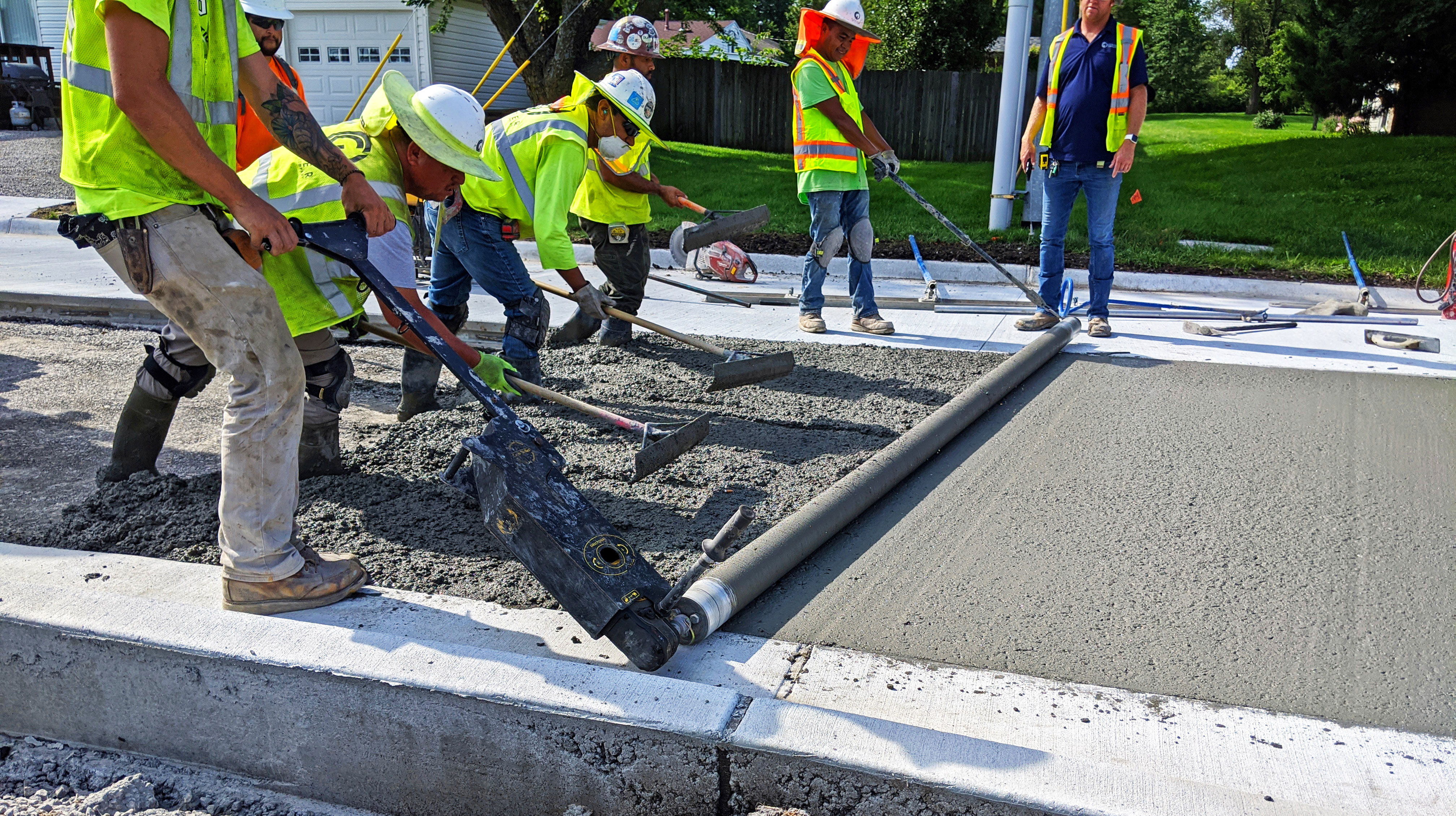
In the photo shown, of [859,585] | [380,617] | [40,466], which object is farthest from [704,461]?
[40,466]

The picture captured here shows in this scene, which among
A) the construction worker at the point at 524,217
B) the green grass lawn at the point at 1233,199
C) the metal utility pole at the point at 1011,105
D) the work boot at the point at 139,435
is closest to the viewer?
the work boot at the point at 139,435

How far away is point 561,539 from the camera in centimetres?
240

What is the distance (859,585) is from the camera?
298 cm

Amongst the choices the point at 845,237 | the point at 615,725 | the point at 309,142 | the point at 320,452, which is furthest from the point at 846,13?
the point at 615,725

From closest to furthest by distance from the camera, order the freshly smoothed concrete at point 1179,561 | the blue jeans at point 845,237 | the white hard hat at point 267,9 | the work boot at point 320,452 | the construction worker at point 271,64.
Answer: the freshly smoothed concrete at point 1179,561, the work boot at point 320,452, the white hard hat at point 267,9, the construction worker at point 271,64, the blue jeans at point 845,237

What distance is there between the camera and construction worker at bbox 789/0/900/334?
6.10 m

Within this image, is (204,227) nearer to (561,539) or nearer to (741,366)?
(561,539)

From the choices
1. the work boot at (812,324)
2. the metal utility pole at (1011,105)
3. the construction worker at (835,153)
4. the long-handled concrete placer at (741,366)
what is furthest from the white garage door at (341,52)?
the long-handled concrete placer at (741,366)

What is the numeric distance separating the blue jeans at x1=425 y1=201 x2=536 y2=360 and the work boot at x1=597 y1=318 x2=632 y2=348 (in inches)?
41.3

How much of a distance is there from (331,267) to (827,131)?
3737 millimetres

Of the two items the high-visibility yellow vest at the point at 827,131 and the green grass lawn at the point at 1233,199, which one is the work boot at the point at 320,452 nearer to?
Answer: the high-visibility yellow vest at the point at 827,131

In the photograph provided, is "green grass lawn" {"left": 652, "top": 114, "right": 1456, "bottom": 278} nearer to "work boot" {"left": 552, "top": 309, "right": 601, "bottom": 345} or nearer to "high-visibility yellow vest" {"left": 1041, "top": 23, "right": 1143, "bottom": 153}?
"high-visibility yellow vest" {"left": 1041, "top": 23, "right": 1143, "bottom": 153}

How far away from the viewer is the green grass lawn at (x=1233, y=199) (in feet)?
29.9

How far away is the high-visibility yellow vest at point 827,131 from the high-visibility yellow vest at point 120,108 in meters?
4.06
